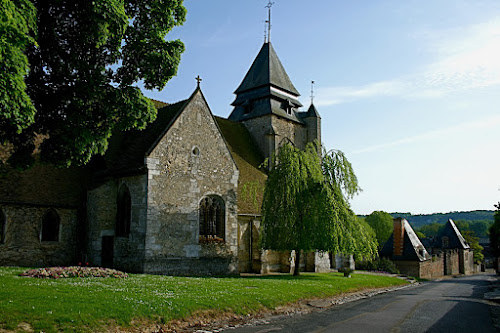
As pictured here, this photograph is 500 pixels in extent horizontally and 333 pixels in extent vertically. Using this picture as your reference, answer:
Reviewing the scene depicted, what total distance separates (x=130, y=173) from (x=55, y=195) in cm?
348

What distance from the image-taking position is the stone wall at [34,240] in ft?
60.4

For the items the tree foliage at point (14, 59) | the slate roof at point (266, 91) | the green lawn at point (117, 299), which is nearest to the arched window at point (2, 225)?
the green lawn at point (117, 299)

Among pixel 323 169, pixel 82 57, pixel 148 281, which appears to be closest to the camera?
pixel 82 57

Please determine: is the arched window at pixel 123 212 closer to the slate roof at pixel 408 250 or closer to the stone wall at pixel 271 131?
the stone wall at pixel 271 131

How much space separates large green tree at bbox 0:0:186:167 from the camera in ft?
39.2

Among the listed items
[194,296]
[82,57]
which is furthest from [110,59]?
[194,296]

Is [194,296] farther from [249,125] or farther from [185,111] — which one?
[249,125]

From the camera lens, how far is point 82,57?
1244 centimetres

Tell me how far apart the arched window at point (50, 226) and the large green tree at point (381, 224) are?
204 ft

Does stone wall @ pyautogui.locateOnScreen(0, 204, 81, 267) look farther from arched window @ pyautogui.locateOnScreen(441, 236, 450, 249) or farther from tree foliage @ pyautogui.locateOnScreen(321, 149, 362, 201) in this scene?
arched window @ pyautogui.locateOnScreen(441, 236, 450, 249)

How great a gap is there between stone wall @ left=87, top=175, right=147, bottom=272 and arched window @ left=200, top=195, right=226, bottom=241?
10.6ft

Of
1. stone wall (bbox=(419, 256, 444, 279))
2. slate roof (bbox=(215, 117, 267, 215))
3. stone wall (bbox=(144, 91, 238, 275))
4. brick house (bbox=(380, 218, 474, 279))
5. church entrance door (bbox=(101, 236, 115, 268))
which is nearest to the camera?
stone wall (bbox=(144, 91, 238, 275))

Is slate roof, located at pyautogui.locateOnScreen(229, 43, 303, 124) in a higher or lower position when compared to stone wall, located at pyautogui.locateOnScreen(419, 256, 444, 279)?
higher

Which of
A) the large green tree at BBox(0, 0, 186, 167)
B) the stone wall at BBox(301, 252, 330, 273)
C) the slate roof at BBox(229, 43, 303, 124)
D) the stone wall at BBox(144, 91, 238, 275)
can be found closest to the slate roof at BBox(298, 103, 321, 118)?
the slate roof at BBox(229, 43, 303, 124)
